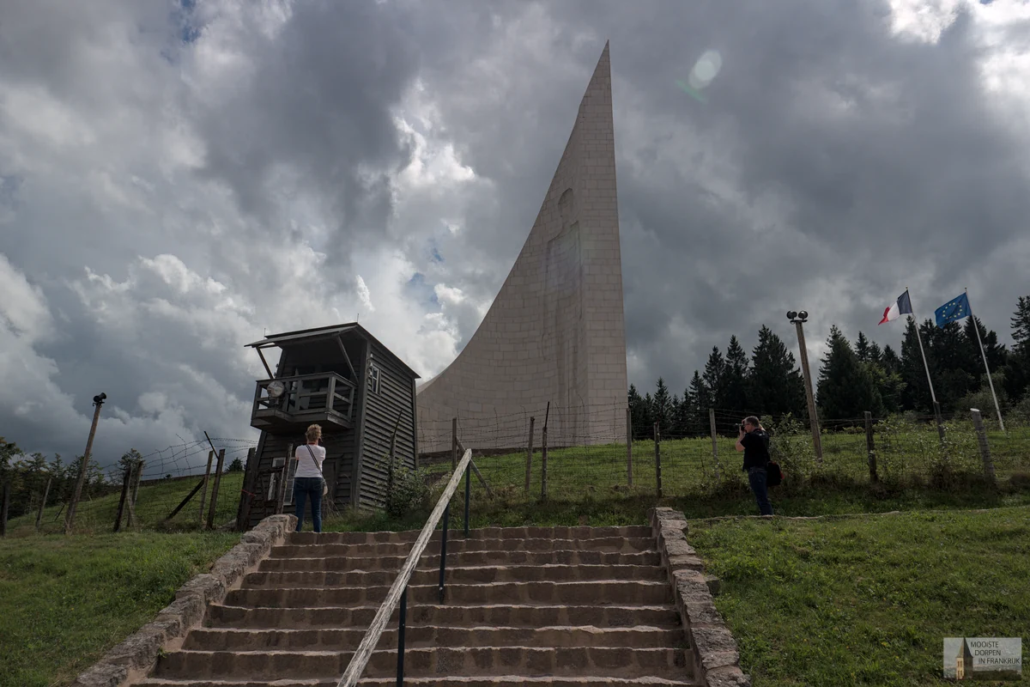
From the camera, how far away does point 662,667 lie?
190 inches

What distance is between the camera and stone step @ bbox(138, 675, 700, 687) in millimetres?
4520

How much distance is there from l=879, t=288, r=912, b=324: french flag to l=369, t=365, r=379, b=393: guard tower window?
41.6 ft

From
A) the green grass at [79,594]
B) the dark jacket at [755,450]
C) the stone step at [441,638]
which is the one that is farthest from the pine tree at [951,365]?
the green grass at [79,594]

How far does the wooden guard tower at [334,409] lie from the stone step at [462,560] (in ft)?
24.4

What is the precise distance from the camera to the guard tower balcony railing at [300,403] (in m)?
15.1

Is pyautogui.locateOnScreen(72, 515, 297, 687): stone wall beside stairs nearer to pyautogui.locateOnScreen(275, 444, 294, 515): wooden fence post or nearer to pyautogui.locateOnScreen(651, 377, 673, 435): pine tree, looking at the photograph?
pyautogui.locateOnScreen(275, 444, 294, 515): wooden fence post

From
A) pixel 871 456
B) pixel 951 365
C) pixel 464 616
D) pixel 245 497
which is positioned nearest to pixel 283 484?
pixel 245 497

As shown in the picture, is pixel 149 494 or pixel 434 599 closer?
pixel 434 599

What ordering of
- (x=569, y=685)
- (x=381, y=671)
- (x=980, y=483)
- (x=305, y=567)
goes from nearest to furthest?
1. (x=569, y=685)
2. (x=381, y=671)
3. (x=305, y=567)
4. (x=980, y=483)

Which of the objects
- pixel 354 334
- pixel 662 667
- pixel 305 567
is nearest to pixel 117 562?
pixel 305 567

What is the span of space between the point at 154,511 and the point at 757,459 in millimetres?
16560

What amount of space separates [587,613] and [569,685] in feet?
3.38

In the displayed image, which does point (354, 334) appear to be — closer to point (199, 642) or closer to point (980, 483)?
point (199, 642)

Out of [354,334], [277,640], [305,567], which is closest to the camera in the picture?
[277,640]
